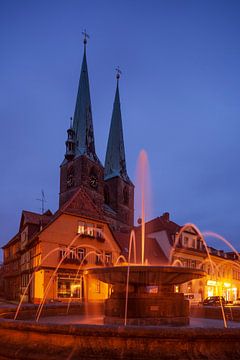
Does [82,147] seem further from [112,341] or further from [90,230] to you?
[112,341]

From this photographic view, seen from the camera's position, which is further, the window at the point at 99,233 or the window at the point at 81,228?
the window at the point at 99,233

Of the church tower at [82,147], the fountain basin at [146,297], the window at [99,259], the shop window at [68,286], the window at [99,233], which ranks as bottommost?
the shop window at [68,286]

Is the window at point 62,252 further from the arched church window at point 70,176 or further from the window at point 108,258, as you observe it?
the arched church window at point 70,176

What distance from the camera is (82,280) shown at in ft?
117

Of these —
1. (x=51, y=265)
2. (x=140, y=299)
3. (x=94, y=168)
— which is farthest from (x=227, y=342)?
(x=94, y=168)

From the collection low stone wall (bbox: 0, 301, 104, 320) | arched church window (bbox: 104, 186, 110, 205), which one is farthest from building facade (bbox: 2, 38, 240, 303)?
arched church window (bbox: 104, 186, 110, 205)

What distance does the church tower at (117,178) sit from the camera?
3777 inches

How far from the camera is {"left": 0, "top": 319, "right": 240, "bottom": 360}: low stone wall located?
5.71m

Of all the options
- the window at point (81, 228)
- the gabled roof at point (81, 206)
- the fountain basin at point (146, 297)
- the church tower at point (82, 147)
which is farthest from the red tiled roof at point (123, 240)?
the church tower at point (82, 147)

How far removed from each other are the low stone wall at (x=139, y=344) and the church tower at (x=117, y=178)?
88276mm

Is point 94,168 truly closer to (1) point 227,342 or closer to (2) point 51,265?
(2) point 51,265

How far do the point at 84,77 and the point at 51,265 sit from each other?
62.9 m

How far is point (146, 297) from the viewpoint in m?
9.66

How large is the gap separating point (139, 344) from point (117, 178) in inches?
3567
